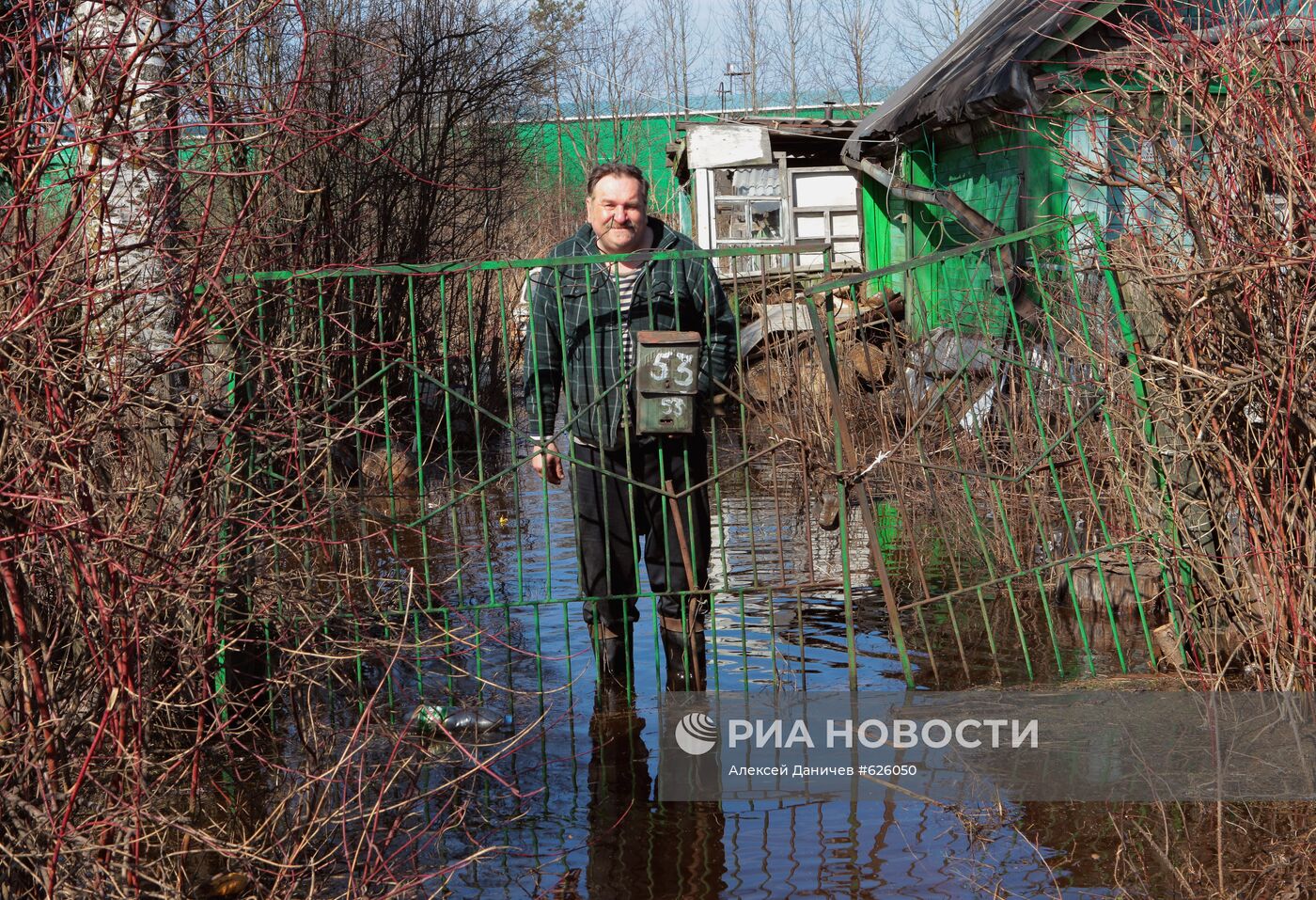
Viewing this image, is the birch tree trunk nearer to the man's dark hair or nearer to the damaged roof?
the man's dark hair

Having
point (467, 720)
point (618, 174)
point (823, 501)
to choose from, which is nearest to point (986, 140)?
point (823, 501)

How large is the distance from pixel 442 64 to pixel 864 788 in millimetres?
10443

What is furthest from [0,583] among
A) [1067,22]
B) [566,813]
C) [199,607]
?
[1067,22]

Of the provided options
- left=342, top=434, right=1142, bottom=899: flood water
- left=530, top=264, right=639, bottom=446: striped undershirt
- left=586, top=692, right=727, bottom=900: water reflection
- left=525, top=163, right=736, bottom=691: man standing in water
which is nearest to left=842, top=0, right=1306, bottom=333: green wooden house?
left=342, top=434, right=1142, bottom=899: flood water

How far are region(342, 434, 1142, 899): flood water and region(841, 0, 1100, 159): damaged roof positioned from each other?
187 inches

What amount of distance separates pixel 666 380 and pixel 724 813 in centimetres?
153

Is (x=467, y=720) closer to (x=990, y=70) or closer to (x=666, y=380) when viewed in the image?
(x=666, y=380)

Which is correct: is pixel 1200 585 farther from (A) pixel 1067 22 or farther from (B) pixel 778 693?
(A) pixel 1067 22

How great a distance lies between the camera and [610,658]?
531 centimetres

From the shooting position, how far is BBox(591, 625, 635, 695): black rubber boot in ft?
17.3

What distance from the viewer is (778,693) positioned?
5.07m

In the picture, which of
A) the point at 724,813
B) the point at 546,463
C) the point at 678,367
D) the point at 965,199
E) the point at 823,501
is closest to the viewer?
the point at 724,813

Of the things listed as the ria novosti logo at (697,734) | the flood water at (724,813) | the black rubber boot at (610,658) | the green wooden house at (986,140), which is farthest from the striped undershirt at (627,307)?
the green wooden house at (986,140)

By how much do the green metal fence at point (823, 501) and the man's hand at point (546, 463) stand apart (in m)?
0.08
